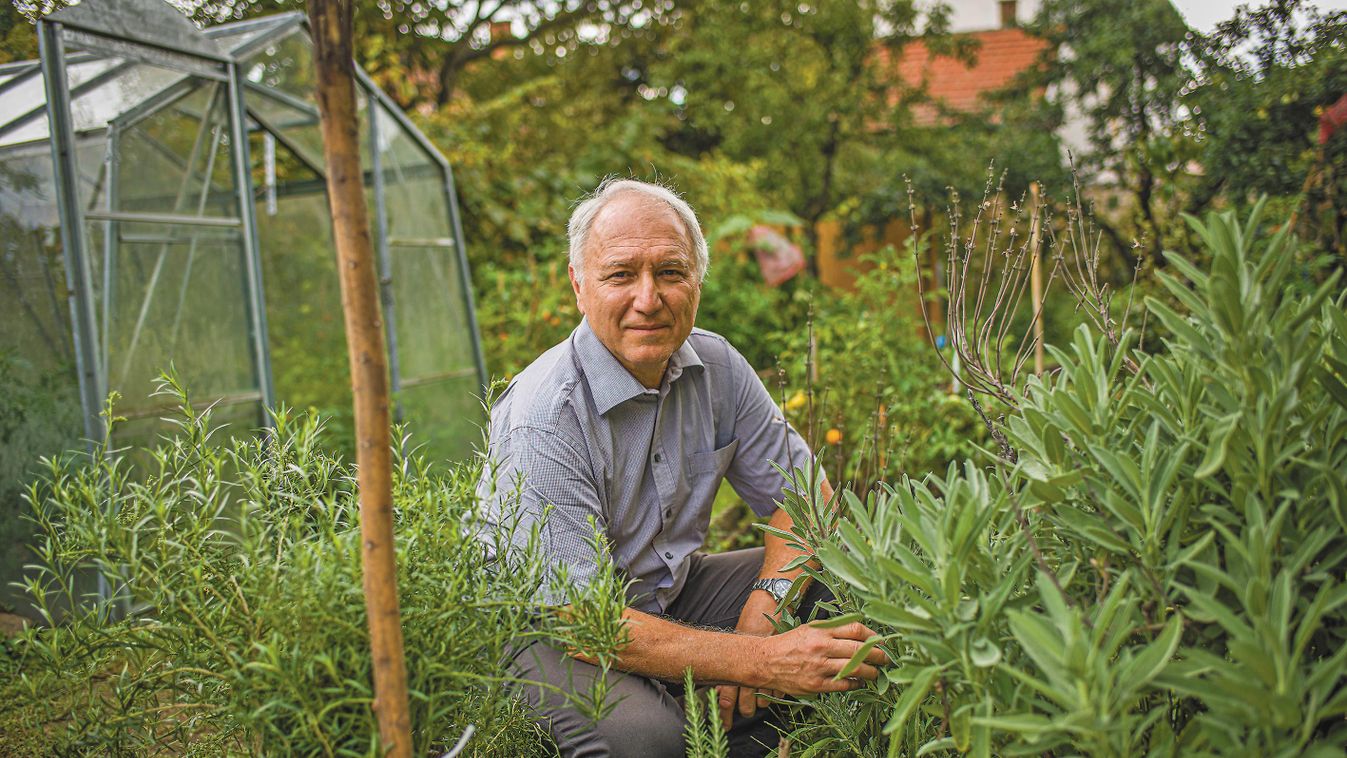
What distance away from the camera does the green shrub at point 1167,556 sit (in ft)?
3.26

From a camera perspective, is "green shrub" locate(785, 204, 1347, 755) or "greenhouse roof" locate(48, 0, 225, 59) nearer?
"green shrub" locate(785, 204, 1347, 755)

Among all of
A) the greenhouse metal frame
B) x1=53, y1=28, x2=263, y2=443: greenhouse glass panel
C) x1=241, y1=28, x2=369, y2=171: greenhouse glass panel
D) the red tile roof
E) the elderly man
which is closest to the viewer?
the elderly man

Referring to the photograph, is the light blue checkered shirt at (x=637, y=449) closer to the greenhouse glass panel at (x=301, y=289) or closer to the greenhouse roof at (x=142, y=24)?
the greenhouse roof at (x=142, y=24)

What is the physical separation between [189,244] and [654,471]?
10.4 ft

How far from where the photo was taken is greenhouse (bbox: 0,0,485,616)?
3.65 metres

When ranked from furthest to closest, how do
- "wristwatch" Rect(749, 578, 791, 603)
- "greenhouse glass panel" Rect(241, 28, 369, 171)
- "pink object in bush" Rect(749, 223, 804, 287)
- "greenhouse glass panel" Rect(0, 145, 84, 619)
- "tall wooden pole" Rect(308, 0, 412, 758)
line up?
"pink object in bush" Rect(749, 223, 804, 287), "greenhouse glass panel" Rect(241, 28, 369, 171), "greenhouse glass panel" Rect(0, 145, 84, 619), "wristwatch" Rect(749, 578, 791, 603), "tall wooden pole" Rect(308, 0, 412, 758)

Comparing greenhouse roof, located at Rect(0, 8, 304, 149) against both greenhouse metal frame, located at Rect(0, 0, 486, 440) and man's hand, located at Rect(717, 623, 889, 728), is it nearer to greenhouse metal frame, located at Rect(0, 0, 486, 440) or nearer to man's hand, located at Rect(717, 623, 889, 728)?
greenhouse metal frame, located at Rect(0, 0, 486, 440)

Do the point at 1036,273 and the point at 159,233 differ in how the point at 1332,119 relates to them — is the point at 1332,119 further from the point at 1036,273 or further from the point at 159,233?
the point at 159,233

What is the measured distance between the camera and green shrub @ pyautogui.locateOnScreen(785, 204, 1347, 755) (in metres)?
0.99

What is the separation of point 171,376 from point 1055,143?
7761 millimetres

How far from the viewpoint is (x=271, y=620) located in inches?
46.1

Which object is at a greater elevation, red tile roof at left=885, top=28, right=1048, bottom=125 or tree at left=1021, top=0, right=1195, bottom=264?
red tile roof at left=885, top=28, right=1048, bottom=125

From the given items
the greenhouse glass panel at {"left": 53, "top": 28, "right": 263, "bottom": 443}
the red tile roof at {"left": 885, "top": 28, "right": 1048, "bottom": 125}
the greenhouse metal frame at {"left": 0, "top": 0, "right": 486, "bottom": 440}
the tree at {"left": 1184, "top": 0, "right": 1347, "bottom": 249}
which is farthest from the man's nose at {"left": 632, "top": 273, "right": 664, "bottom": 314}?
the red tile roof at {"left": 885, "top": 28, "right": 1048, "bottom": 125}

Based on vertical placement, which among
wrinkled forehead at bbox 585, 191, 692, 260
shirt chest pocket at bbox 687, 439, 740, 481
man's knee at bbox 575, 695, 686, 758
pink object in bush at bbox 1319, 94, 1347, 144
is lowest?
man's knee at bbox 575, 695, 686, 758
